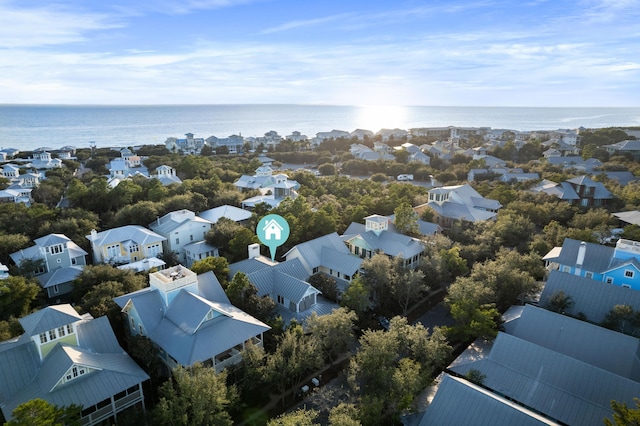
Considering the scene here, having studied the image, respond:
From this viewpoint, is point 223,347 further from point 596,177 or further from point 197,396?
point 596,177

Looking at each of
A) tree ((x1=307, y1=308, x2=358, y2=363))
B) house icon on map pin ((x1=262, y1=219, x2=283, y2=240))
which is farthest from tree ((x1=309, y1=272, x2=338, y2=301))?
house icon on map pin ((x1=262, y1=219, x2=283, y2=240))

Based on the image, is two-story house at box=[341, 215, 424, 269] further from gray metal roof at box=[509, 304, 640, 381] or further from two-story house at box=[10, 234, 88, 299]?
two-story house at box=[10, 234, 88, 299]

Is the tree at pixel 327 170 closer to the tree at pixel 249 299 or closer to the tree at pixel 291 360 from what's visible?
the tree at pixel 249 299

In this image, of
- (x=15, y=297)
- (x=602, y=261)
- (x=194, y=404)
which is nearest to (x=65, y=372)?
(x=194, y=404)

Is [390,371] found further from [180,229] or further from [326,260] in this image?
[180,229]

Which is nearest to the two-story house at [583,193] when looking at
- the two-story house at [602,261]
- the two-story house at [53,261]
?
the two-story house at [602,261]

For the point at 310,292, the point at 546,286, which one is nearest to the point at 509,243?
the point at 546,286
